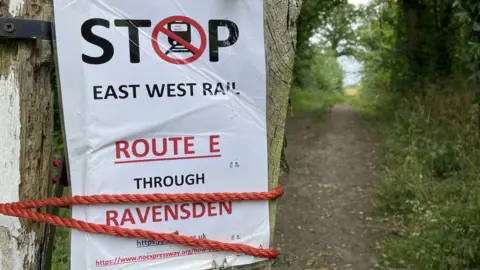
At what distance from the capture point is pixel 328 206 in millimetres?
5359

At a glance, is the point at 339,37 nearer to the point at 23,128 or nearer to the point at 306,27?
the point at 306,27

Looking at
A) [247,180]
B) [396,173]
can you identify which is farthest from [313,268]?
[247,180]

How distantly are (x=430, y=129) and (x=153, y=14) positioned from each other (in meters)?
5.81

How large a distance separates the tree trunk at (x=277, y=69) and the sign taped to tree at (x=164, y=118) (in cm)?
5

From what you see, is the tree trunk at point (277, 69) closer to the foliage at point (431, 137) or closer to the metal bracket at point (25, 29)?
the metal bracket at point (25, 29)

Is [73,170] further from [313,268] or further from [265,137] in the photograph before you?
[313,268]

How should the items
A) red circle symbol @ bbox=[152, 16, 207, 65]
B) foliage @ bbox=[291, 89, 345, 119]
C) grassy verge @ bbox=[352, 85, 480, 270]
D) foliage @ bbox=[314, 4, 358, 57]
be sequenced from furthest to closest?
1. foliage @ bbox=[314, 4, 358, 57]
2. foliage @ bbox=[291, 89, 345, 119]
3. grassy verge @ bbox=[352, 85, 480, 270]
4. red circle symbol @ bbox=[152, 16, 207, 65]

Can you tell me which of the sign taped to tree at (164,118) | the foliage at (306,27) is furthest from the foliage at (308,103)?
the sign taped to tree at (164,118)

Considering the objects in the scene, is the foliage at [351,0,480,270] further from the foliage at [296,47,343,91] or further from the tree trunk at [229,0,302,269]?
the foliage at [296,47,343,91]

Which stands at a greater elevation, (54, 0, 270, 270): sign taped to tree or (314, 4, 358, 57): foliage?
(314, 4, 358, 57): foliage

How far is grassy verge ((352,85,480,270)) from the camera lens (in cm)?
334

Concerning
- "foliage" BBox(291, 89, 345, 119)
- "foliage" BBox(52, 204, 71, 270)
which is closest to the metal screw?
"foliage" BBox(52, 204, 71, 270)

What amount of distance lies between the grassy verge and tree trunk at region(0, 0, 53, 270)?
9.02 feet

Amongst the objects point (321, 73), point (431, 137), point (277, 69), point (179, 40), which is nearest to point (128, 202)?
point (179, 40)
